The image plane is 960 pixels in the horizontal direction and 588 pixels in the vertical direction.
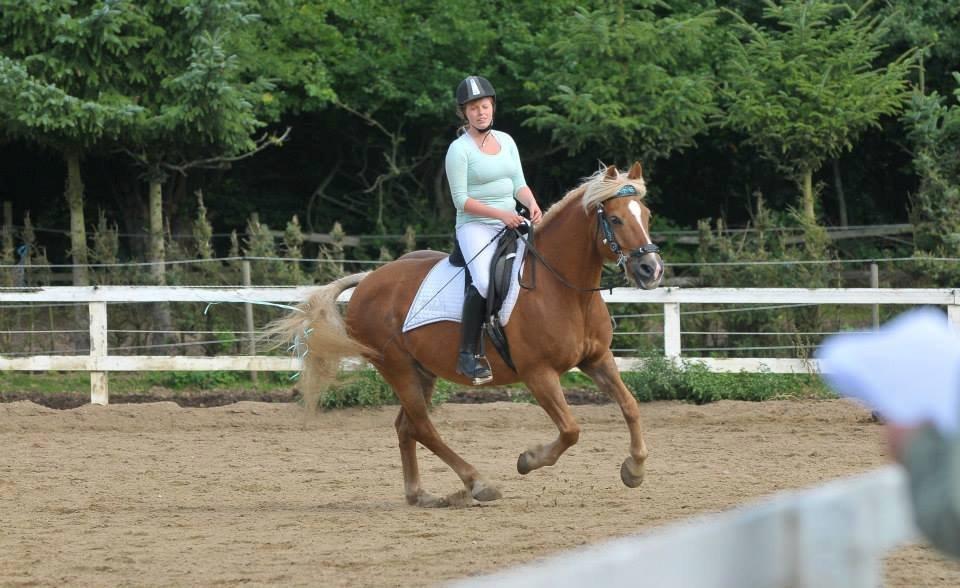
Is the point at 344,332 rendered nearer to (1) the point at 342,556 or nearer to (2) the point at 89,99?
(1) the point at 342,556

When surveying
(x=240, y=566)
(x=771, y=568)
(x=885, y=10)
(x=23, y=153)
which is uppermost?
(x=885, y=10)

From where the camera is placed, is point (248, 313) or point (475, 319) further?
point (248, 313)

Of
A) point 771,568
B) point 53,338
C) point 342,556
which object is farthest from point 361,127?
point 771,568

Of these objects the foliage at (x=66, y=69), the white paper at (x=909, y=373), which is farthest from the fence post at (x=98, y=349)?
the white paper at (x=909, y=373)

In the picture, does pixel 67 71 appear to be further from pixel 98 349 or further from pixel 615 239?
pixel 615 239

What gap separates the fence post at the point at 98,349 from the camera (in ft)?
42.9

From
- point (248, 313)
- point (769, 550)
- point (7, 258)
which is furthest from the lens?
point (7, 258)

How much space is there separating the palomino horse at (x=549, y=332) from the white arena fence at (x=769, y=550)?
4927 mm

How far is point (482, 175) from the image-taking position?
8297mm

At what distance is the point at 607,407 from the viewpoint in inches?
485

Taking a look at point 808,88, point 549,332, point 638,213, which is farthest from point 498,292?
point 808,88

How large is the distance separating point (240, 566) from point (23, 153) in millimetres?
16075

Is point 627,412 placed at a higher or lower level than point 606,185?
lower

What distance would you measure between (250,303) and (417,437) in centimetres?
495
